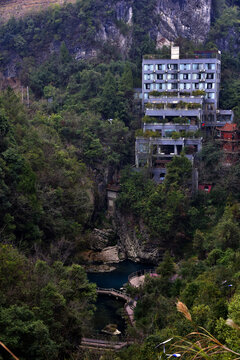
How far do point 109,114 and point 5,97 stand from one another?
24.8ft

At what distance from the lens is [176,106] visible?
2872 centimetres

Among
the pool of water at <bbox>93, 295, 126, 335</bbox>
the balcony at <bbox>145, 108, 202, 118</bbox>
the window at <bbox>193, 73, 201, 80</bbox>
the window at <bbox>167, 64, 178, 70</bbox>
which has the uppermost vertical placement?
the window at <bbox>167, 64, 178, 70</bbox>

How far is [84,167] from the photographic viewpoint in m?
25.9

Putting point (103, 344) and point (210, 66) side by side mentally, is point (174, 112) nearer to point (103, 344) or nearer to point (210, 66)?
point (210, 66)

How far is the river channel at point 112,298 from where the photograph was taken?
1811cm

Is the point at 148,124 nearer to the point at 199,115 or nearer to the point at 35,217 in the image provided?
the point at 199,115

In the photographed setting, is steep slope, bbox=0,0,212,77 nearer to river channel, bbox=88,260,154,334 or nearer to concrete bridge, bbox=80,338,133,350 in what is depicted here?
river channel, bbox=88,260,154,334

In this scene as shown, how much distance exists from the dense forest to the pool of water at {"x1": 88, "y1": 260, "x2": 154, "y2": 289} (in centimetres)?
147

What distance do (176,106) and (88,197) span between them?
8.89m

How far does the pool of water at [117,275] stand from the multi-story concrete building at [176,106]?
219 inches

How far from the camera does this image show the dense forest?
483 inches

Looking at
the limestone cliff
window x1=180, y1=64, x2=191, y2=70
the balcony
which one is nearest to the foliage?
the balcony

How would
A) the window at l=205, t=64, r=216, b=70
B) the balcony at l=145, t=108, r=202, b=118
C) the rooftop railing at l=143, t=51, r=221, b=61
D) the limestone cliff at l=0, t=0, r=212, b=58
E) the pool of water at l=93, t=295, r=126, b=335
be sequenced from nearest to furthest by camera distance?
the pool of water at l=93, t=295, r=126, b=335 < the balcony at l=145, t=108, r=202, b=118 < the window at l=205, t=64, r=216, b=70 < the rooftop railing at l=143, t=51, r=221, b=61 < the limestone cliff at l=0, t=0, r=212, b=58

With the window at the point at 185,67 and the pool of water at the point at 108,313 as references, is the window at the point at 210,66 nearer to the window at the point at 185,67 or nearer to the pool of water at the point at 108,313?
the window at the point at 185,67
